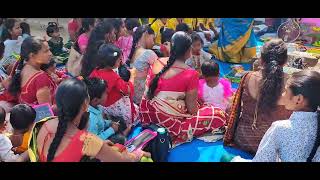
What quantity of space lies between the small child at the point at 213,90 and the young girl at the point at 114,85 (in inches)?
27.3

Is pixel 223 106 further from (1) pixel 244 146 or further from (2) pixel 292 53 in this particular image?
(2) pixel 292 53

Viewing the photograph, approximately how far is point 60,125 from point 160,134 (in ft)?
3.62

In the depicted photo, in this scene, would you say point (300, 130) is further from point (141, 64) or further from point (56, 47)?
point (56, 47)

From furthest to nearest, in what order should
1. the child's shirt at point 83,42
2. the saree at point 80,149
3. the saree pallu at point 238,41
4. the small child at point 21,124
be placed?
the saree pallu at point 238,41, the child's shirt at point 83,42, the small child at point 21,124, the saree at point 80,149

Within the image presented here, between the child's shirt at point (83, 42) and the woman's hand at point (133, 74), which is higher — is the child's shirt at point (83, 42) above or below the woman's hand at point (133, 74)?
above

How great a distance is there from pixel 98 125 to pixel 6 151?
2.28 feet

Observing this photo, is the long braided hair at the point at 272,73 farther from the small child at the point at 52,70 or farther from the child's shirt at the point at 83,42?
the child's shirt at the point at 83,42

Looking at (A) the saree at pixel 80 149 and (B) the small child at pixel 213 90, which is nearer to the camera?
(A) the saree at pixel 80 149

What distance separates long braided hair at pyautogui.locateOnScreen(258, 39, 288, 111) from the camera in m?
3.20

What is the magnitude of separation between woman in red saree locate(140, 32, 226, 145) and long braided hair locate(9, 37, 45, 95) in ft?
3.19

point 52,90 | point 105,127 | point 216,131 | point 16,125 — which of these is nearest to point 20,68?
point 52,90

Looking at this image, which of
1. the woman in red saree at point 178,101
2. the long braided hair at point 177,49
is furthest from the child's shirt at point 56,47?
the long braided hair at point 177,49

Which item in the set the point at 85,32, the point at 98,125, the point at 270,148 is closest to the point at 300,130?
the point at 270,148

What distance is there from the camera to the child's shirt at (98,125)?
3250 mm
